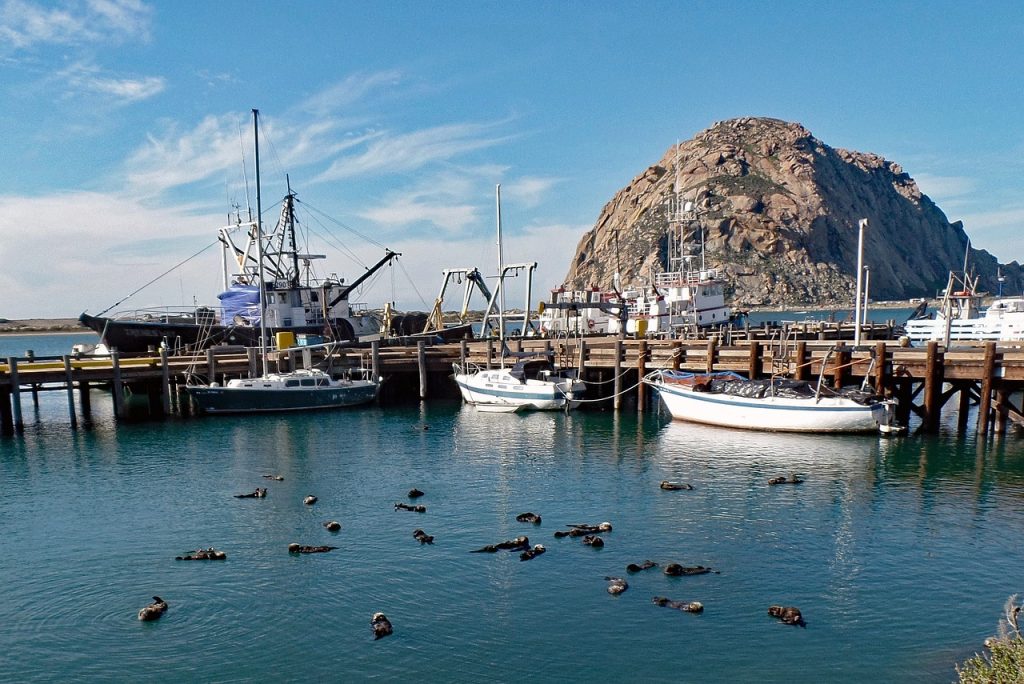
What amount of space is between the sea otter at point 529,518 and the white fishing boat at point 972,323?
159 ft

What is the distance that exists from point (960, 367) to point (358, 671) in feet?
111

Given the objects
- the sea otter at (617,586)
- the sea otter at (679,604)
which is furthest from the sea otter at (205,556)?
the sea otter at (679,604)

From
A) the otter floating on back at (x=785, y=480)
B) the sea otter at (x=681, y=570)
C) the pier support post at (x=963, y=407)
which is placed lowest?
the sea otter at (x=681, y=570)

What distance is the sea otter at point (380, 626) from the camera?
60.5 ft

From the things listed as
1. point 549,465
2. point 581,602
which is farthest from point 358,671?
point 549,465

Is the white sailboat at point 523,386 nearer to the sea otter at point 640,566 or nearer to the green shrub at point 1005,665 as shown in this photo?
the sea otter at point 640,566

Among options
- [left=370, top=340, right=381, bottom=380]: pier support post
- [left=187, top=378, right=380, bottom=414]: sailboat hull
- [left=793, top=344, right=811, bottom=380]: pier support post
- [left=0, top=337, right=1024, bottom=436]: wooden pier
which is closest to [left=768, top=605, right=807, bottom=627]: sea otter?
[left=0, top=337, right=1024, bottom=436]: wooden pier

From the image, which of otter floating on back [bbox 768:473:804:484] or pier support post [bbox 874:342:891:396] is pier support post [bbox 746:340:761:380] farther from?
otter floating on back [bbox 768:473:804:484]

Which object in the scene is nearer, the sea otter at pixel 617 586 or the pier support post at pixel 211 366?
the sea otter at pixel 617 586

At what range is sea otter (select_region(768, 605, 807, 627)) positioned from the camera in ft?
61.1

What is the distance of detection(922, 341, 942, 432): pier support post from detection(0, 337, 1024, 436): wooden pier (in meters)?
0.05

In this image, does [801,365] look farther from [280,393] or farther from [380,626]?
[280,393]

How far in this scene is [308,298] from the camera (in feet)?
226

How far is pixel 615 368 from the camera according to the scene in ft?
164
